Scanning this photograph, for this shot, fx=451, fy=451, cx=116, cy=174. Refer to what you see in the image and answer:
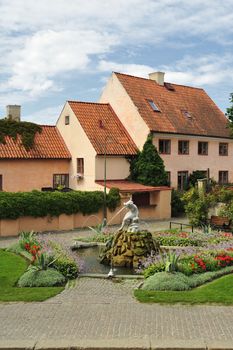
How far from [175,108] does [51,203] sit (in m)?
18.0

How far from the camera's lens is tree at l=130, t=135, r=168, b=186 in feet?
116

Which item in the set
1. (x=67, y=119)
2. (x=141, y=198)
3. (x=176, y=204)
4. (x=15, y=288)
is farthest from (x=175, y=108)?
(x=15, y=288)

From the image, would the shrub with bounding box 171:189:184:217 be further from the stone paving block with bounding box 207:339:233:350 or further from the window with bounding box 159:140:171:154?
the stone paving block with bounding box 207:339:233:350

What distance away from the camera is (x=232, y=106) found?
41469mm

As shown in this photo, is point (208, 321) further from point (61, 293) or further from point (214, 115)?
point (214, 115)

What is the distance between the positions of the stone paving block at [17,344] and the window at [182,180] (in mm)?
31463

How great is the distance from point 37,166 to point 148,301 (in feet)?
79.9

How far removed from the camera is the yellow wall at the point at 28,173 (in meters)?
33.2

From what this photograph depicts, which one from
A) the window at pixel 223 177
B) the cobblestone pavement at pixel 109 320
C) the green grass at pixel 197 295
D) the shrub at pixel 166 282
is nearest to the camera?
the cobblestone pavement at pixel 109 320

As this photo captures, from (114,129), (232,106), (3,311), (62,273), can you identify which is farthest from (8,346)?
(232,106)

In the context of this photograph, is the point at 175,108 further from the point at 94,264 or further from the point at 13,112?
the point at 94,264

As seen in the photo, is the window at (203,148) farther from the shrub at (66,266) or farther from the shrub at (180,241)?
the shrub at (66,266)

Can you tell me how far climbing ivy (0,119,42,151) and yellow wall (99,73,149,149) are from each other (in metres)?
7.79

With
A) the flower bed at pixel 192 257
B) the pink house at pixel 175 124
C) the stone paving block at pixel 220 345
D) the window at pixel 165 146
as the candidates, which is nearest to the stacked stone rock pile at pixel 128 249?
the flower bed at pixel 192 257
